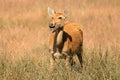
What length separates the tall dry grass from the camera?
281 inches

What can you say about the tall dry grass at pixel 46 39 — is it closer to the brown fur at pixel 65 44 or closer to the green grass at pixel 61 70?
the green grass at pixel 61 70

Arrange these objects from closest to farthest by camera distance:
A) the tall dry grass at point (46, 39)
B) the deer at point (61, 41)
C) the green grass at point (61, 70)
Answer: the green grass at point (61, 70) < the tall dry grass at point (46, 39) < the deer at point (61, 41)

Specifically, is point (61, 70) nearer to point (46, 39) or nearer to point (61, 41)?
point (61, 41)

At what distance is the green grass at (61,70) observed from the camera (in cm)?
690

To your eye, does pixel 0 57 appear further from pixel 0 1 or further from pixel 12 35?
pixel 0 1

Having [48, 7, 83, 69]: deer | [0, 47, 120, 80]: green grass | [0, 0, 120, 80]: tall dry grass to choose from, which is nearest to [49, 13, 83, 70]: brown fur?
[48, 7, 83, 69]: deer

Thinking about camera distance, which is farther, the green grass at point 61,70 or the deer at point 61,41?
the deer at point 61,41

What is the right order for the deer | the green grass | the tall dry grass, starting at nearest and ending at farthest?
the green grass < the tall dry grass < the deer

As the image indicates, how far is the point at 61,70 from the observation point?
7066mm

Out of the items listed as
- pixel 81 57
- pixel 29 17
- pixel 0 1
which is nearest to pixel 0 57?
pixel 81 57

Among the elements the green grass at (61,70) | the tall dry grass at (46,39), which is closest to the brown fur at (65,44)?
the tall dry grass at (46,39)

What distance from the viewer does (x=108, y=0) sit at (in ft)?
65.3

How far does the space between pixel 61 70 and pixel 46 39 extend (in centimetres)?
565

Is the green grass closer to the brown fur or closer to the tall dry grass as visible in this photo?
the tall dry grass
